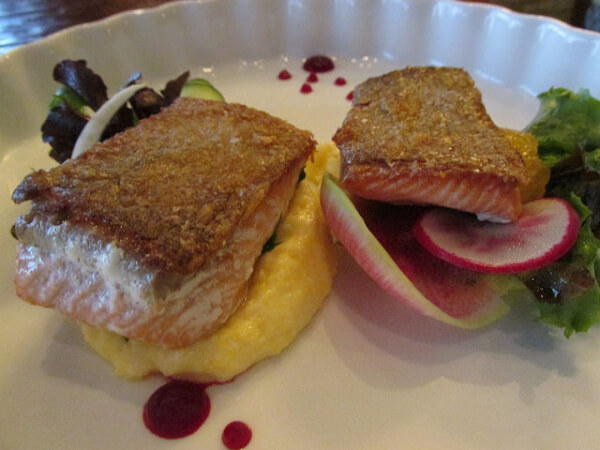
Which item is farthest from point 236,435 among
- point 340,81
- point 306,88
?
point 340,81

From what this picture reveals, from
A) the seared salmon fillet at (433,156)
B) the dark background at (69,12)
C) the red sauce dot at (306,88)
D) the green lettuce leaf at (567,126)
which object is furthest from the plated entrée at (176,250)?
the dark background at (69,12)

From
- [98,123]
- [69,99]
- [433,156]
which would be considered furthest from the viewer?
[69,99]

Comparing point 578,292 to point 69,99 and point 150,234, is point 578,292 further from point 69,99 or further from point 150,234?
point 69,99

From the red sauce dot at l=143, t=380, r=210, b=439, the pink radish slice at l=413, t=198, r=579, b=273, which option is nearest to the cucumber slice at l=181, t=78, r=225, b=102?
the pink radish slice at l=413, t=198, r=579, b=273

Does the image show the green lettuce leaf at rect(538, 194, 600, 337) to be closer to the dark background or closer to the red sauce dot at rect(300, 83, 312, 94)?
the red sauce dot at rect(300, 83, 312, 94)

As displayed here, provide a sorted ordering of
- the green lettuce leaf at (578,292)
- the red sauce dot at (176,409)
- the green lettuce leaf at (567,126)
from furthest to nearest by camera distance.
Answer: the green lettuce leaf at (567,126), the green lettuce leaf at (578,292), the red sauce dot at (176,409)

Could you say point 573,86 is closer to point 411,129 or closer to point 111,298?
point 411,129

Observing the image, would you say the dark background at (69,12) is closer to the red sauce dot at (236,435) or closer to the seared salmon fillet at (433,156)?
the seared salmon fillet at (433,156)
